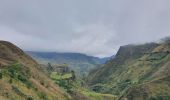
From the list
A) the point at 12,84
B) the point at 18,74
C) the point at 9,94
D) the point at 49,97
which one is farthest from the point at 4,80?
the point at 49,97

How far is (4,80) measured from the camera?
16038 cm

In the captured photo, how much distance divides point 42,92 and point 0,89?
4978 centimetres

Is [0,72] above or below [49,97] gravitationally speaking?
above

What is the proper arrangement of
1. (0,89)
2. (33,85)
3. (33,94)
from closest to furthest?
(0,89) < (33,94) < (33,85)

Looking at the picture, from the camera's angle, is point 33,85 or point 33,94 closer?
point 33,94

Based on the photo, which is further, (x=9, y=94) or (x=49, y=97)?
(x=49, y=97)

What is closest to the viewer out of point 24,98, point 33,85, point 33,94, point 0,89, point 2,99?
point 2,99

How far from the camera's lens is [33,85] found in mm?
190750

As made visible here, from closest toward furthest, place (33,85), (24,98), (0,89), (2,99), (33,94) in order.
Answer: (2,99), (0,89), (24,98), (33,94), (33,85)

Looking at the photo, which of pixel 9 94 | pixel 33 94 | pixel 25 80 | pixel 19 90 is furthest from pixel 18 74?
pixel 9 94

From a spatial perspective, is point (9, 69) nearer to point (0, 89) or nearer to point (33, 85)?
point (33, 85)

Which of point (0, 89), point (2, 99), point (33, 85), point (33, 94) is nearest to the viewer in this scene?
point (2, 99)

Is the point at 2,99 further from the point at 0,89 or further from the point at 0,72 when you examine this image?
the point at 0,72

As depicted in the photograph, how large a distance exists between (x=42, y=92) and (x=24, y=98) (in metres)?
32.6
